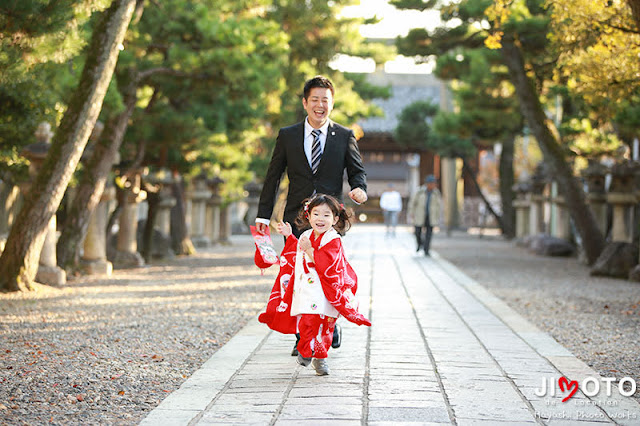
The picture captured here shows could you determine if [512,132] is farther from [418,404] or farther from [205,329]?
[418,404]

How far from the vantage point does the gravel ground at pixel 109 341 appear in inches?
184

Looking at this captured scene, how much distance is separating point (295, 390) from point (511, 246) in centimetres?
2098

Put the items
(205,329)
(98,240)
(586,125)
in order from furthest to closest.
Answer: (586,125) → (98,240) → (205,329)

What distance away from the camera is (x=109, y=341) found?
22.4 feet

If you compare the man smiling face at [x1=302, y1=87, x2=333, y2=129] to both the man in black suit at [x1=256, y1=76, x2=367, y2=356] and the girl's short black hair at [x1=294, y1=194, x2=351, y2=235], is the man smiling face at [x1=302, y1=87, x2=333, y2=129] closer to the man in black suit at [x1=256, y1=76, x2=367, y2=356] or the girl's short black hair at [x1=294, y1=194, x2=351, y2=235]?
the man in black suit at [x1=256, y1=76, x2=367, y2=356]

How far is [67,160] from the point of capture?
9305mm

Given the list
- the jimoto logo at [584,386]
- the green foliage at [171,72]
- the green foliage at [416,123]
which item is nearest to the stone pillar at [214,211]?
the green foliage at [171,72]

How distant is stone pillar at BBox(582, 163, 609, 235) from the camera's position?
1708 centimetres

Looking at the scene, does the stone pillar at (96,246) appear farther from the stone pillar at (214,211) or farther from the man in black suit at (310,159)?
the stone pillar at (214,211)

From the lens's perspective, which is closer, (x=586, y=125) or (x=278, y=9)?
(x=586, y=125)

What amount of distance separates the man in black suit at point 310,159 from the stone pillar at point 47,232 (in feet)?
18.1

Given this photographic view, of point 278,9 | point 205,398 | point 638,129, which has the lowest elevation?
point 205,398

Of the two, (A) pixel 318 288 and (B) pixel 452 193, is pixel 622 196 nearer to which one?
(A) pixel 318 288

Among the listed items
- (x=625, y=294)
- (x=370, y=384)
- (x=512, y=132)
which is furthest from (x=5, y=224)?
(x=512, y=132)
